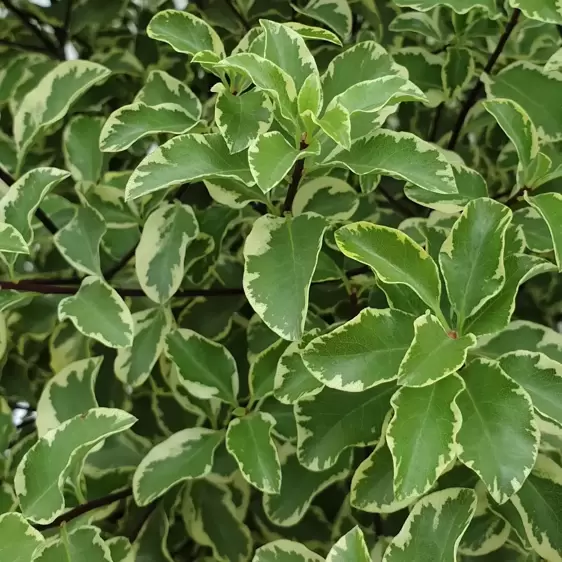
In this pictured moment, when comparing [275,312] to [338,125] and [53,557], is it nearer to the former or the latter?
[338,125]

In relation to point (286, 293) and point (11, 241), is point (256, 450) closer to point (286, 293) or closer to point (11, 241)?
point (286, 293)

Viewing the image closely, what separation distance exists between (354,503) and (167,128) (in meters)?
0.36

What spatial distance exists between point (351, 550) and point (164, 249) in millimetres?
318

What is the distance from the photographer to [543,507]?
59 cm

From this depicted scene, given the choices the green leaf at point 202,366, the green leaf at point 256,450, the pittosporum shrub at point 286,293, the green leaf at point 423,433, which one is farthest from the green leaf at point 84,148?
the green leaf at point 423,433

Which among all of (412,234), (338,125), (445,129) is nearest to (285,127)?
(338,125)

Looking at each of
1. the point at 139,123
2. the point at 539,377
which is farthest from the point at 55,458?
the point at 539,377

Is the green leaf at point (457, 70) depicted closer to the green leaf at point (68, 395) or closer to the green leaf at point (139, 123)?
the green leaf at point (139, 123)

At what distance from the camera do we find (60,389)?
0.65 m

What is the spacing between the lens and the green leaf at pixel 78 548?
1.77 feet

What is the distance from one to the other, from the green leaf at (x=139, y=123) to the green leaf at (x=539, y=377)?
32 cm

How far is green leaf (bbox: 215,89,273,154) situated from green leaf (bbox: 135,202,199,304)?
149mm

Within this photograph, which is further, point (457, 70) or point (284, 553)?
point (457, 70)

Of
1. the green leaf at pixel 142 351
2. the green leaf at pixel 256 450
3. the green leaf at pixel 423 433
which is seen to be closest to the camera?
the green leaf at pixel 423 433
